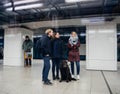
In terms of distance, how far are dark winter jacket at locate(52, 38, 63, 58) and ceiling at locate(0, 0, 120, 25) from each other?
4.67ft

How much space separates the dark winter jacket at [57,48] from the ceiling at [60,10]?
4.67ft

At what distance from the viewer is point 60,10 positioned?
5.44 m

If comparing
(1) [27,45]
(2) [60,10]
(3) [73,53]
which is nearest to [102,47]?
(2) [60,10]

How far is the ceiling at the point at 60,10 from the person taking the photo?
192 inches

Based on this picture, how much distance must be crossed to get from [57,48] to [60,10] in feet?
6.01

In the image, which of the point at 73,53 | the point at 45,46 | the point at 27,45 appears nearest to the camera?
the point at 45,46

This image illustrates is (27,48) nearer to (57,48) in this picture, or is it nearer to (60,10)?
(60,10)

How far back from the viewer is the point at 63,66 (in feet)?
13.3

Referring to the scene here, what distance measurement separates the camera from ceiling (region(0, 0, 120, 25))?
16.0 ft

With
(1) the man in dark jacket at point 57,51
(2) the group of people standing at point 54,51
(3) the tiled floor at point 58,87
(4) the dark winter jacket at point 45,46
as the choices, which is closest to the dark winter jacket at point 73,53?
(2) the group of people standing at point 54,51

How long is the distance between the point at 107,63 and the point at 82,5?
2.81m

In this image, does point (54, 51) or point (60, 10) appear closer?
point (54, 51)

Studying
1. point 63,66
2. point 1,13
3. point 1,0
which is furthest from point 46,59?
point 1,13

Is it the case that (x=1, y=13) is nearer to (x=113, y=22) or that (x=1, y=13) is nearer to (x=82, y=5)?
(x=82, y=5)
